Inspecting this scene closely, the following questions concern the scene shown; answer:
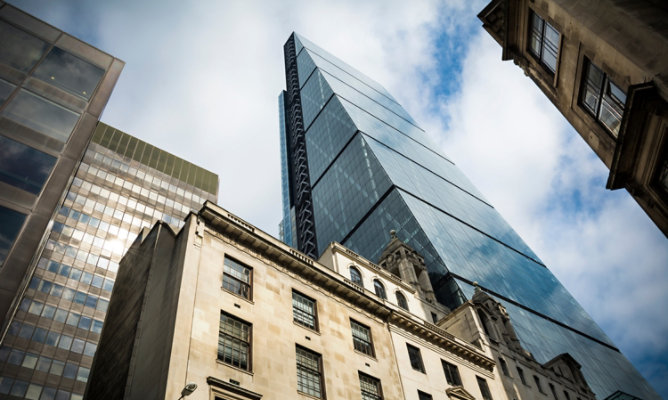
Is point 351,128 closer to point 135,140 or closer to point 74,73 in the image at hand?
point 135,140

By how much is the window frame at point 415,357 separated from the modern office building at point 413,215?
148 ft

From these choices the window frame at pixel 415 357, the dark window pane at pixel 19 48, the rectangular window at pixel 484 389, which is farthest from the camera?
the rectangular window at pixel 484 389

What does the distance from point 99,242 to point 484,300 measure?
50.8 meters

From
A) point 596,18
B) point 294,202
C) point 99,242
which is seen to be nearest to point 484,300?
point 596,18

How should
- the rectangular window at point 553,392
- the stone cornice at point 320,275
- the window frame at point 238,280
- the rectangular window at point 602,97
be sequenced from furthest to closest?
the rectangular window at point 553,392
the stone cornice at point 320,275
the window frame at point 238,280
the rectangular window at point 602,97

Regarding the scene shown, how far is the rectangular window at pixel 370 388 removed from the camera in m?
25.4

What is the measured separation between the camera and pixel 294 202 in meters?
158

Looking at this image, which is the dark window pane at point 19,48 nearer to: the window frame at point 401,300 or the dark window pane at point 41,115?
the dark window pane at point 41,115

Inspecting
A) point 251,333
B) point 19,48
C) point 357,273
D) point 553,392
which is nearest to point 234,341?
point 251,333

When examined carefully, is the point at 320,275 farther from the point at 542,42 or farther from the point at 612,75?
the point at 612,75

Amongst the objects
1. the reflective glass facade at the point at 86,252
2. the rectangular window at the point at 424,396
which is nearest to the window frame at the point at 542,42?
the rectangular window at the point at 424,396

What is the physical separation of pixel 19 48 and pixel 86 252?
47505 mm

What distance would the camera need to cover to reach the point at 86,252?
63.0 metres

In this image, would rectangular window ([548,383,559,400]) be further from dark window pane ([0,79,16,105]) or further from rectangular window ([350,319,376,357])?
dark window pane ([0,79,16,105])
